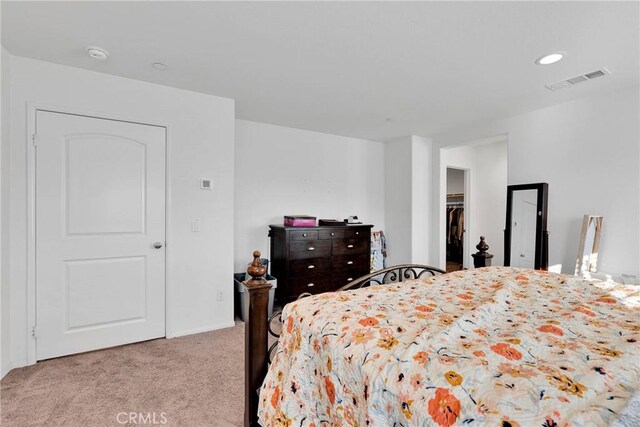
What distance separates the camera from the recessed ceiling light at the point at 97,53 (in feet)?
7.29

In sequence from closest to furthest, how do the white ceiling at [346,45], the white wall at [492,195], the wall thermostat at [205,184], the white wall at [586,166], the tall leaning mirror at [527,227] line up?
the white ceiling at [346,45] < the white wall at [586,166] < the wall thermostat at [205,184] < the tall leaning mirror at [527,227] < the white wall at [492,195]

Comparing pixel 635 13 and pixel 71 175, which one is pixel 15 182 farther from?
pixel 635 13

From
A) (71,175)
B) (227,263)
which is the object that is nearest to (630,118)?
(227,263)

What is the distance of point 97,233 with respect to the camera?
8.68ft

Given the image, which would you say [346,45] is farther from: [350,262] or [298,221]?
[350,262]

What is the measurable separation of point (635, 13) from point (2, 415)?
4.46m

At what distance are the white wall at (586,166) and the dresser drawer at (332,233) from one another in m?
2.23

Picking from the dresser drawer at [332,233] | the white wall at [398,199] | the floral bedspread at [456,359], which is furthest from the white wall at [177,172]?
the white wall at [398,199]

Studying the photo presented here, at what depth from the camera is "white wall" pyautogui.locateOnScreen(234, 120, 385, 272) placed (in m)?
3.95

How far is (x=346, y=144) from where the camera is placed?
4.80m

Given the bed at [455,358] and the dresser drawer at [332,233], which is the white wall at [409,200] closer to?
the dresser drawer at [332,233]

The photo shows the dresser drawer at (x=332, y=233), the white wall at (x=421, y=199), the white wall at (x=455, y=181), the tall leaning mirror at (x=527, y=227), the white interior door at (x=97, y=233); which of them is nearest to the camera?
the white interior door at (x=97, y=233)

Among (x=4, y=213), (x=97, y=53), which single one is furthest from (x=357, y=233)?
(x=4, y=213)

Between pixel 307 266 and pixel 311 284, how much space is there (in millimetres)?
242
